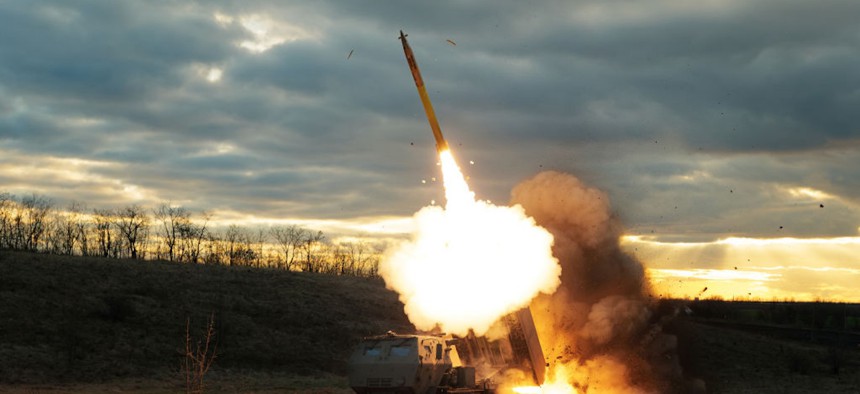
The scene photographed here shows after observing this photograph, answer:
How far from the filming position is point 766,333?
6194cm

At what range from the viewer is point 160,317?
50250mm

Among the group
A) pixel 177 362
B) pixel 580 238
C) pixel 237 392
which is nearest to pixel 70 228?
pixel 177 362

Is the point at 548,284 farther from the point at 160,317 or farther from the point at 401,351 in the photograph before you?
the point at 160,317

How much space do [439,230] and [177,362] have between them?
2016cm

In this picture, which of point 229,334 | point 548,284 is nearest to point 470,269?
point 548,284

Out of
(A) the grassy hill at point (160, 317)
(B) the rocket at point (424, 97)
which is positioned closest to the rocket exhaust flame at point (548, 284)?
(B) the rocket at point (424, 97)

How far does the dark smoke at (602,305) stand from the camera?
35.1 meters

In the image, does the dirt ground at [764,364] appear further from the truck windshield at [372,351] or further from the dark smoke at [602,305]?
the truck windshield at [372,351]

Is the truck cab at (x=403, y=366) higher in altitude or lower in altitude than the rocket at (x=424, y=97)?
lower

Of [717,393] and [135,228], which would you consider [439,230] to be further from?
[135,228]

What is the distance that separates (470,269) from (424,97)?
238 inches

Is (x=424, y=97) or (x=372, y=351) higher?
(x=424, y=97)

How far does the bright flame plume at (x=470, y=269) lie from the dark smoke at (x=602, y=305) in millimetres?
3471

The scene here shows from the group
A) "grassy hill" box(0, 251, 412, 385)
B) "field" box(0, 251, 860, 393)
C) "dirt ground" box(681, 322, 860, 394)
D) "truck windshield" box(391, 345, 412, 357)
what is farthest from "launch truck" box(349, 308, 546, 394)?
"grassy hill" box(0, 251, 412, 385)
